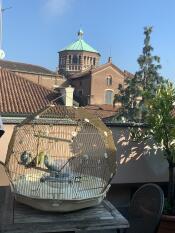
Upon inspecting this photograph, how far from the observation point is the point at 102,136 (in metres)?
4.04

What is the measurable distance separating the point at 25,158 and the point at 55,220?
1.13 m

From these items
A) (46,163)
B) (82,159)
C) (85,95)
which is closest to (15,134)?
(46,163)

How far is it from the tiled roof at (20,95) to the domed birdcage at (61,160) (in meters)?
17.3

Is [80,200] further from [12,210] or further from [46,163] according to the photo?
[46,163]

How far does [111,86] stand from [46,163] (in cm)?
5380

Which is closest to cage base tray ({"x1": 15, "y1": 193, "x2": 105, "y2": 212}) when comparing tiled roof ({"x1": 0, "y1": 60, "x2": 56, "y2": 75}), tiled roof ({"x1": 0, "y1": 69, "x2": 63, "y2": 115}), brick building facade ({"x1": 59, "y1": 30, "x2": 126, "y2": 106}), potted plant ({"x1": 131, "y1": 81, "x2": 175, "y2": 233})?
potted plant ({"x1": 131, "y1": 81, "x2": 175, "y2": 233})

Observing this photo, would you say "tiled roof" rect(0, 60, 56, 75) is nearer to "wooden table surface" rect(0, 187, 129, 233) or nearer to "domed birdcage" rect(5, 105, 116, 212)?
"domed birdcage" rect(5, 105, 116, 212)

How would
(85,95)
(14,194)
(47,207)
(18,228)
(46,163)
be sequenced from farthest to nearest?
(85,95), (46,163), (14,194), (47,207), (18,228)

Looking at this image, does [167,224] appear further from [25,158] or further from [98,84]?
[98,84]

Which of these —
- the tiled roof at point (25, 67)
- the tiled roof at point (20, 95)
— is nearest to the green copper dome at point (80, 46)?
the tiled roof at point (25, 67)

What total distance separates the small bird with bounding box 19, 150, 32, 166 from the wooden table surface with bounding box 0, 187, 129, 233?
2.19 ft

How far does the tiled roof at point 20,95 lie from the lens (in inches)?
893

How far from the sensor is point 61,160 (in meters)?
4.11

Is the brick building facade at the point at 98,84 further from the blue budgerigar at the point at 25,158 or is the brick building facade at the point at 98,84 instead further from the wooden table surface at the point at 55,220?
the wooden table surface at the point at 55,220
